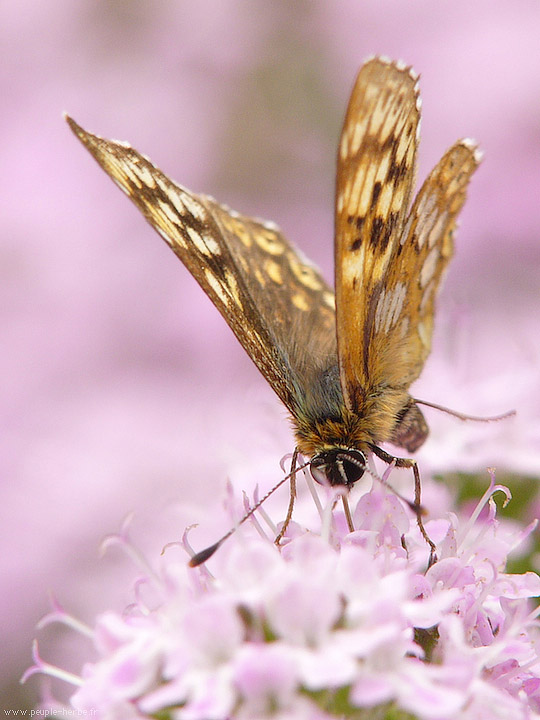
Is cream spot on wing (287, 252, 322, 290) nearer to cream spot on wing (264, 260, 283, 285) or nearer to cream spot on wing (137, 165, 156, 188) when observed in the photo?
cream spot on wing (264, 260, 283, 285)

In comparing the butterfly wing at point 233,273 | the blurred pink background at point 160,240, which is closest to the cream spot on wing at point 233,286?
the butterfly wing at point 233,273

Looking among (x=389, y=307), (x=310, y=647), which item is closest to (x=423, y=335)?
(x=389, y=307)

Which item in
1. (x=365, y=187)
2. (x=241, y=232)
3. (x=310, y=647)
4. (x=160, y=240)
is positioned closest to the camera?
(x=310, y=647)

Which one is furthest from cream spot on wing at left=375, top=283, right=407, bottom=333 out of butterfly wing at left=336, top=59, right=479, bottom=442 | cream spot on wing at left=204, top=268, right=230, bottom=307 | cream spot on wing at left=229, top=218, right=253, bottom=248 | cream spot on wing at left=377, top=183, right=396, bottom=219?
cream spot on wing at left=229, top=218, right=253, bottom=248

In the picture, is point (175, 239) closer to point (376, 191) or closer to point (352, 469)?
point (376, 191)

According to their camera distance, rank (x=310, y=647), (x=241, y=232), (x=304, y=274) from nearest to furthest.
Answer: (x=310, y=647) < (x=241, y=232) < (x=304, y=274)

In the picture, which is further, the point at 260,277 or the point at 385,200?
the point at 260,277

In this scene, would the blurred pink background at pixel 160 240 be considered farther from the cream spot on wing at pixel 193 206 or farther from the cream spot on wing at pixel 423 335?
the cream spot on wing at pixel 193 206
